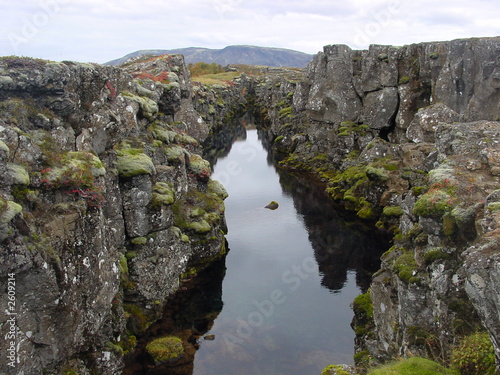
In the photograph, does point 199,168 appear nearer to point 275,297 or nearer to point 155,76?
point 275,297

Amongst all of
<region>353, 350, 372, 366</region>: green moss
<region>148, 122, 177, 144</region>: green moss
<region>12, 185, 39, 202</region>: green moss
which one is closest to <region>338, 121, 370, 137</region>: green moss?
<region>148, 122, 177, 144</region>: green moss

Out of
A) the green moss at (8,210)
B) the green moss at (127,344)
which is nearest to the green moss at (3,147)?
the green moss at (8,210)

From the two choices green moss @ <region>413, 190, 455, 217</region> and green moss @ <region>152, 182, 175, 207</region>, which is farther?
green moss @ <region>152, 182, 175, 207</region>

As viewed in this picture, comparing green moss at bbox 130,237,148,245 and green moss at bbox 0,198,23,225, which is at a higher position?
green moss at bbox 0,198,23,225

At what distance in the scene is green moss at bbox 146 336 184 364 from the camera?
28.3 meters

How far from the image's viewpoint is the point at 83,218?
897 inches

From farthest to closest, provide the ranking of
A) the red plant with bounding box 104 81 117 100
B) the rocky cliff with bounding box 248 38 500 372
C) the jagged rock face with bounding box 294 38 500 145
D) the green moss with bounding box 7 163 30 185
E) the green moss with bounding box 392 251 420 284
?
the jagged rock face with bounding box 294 38 500 145, the red plant with bounding box 104 81 117 100, the green moss with bounding box 392 251 420 284, the green moss with bounding box 7 163 30 185, the rocky cliff with bounding box 248 38 500 372

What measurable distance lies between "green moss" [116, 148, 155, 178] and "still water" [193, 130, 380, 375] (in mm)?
13311

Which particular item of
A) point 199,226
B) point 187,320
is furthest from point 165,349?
A: point 199,226


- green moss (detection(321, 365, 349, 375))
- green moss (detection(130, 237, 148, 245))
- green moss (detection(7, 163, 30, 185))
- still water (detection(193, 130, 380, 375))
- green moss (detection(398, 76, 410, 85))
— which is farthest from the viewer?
green moss (detection(398, 76, 410, 85))

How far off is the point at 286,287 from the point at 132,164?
18.0 metres

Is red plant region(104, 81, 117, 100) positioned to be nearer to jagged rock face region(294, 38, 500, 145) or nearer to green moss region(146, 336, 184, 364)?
green moss region(146, 336, 184, 364)

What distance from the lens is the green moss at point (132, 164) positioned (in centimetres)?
3103

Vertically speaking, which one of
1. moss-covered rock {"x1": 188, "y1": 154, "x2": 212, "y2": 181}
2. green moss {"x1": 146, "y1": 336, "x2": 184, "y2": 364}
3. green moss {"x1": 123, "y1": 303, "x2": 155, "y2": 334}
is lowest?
green moss {"x1": 146, "y1": 336, "x2": 184, "y2": 364}
